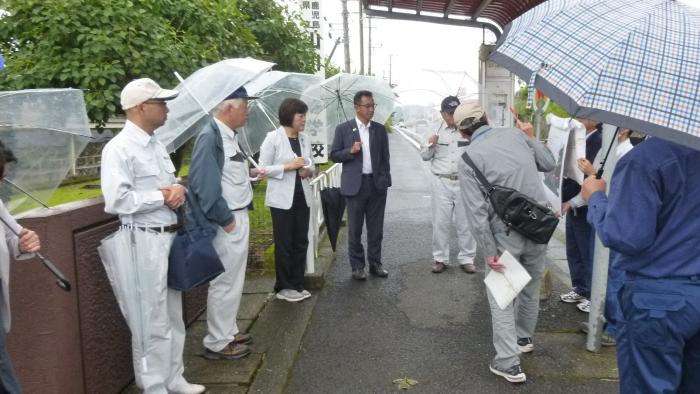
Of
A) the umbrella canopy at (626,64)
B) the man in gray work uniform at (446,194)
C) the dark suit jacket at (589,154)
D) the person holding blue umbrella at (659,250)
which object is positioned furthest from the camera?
the man in gray work uniform at (446,194)

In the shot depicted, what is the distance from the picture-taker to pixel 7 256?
7.50ft

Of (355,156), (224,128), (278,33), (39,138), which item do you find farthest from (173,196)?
(278,33)

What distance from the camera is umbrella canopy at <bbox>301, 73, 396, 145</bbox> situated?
6182 millimetres

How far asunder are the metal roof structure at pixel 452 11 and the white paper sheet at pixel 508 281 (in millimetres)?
3791

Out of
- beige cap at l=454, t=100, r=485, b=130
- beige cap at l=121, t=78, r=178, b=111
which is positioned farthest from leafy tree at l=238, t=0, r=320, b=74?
beige cap at l=121, t=78, r=178, b=111

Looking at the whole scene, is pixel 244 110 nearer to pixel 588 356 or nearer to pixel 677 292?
pixel 677 292

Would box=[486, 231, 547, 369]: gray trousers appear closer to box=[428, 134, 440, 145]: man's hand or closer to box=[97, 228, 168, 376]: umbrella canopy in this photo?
box=[97, 228, 168, 376]: umbrella canopy

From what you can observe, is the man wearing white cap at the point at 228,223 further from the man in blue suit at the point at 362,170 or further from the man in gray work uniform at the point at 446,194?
the man in gray work uniform at the point at 446,194

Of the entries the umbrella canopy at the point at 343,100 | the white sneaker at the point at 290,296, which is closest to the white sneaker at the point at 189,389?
the white sneaker at the point at 290,296

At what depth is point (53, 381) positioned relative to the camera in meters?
2.79

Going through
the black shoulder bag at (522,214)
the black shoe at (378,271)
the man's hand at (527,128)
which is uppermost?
the man's hand at (527,128)

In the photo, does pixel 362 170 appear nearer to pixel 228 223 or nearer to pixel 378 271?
pixel 378 271

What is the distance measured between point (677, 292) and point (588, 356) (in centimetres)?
203

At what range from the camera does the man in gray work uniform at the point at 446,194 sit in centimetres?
599
